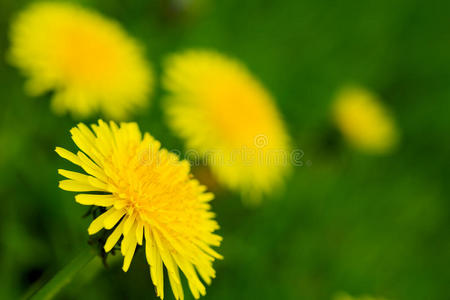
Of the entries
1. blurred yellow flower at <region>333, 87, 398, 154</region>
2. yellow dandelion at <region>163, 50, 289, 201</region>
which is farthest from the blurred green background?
yellow dandelion at <region>163, 50, 289, 201</region>

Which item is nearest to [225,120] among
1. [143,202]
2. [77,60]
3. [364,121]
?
[77,60]

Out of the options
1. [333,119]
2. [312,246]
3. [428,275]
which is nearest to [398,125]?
[333,119]

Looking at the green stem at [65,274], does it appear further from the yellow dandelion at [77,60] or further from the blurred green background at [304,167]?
the yellow dandelion at [77,60]

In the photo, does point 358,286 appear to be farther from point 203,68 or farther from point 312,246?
point 203,68

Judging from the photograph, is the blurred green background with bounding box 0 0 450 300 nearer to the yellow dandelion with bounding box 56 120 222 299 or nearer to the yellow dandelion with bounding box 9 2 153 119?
the yellow dandelion with bounding box 9 2 153 119

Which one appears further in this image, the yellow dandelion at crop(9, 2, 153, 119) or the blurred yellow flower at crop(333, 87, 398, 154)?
the blurred yellow flower at crop(333, 87, 398, 154)

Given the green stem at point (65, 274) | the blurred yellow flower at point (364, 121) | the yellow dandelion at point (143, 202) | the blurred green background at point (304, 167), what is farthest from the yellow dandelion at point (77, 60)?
the blurred yellow flower at point (364, 121)

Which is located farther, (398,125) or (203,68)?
(398,125)
